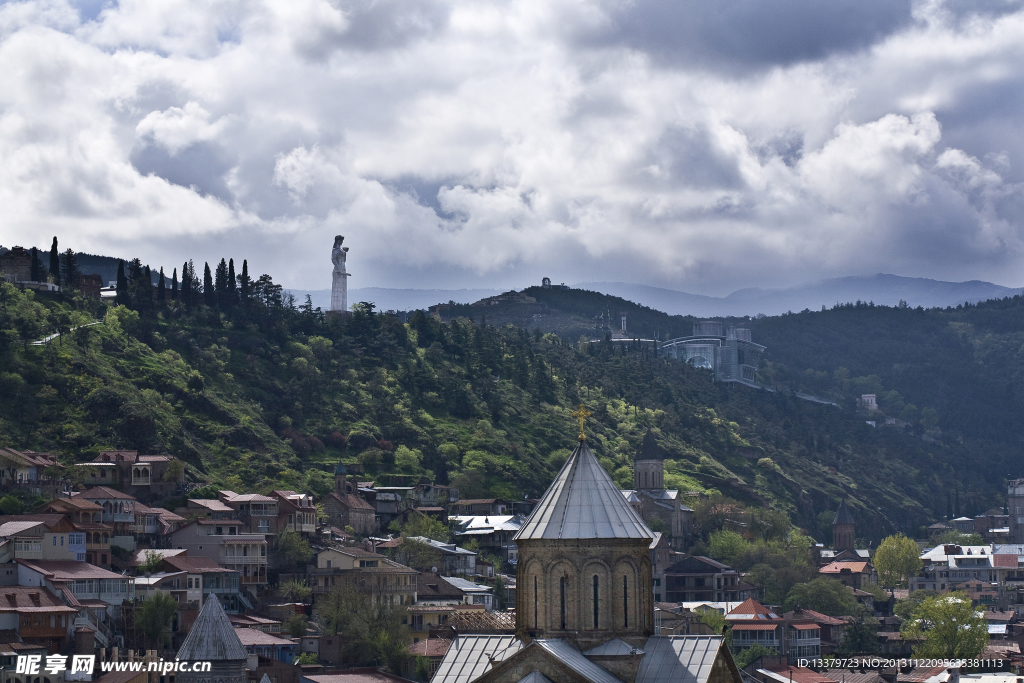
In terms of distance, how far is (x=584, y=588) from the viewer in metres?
41.1

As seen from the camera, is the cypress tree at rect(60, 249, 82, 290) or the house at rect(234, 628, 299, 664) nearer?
the house at rect(234, 628, 299, 664)

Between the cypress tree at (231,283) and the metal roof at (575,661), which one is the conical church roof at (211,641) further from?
the cypress tree at (231,283)

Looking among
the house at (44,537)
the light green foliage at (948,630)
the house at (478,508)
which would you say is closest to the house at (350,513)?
the house at (478,508)

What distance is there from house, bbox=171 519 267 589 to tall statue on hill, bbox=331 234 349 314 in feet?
210

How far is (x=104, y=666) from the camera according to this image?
240 ft

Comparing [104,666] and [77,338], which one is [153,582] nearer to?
[104,666]

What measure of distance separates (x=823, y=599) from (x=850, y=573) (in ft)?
61.8

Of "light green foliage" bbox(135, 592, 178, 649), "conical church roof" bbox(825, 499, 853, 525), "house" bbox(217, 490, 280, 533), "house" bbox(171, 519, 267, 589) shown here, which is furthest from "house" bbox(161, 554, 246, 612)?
"conical church roof" bbox(825, 499, 853, 525)

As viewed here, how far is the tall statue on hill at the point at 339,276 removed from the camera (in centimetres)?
15700

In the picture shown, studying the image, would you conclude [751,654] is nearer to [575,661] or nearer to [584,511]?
[584,511]

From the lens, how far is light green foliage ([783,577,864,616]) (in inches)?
4769

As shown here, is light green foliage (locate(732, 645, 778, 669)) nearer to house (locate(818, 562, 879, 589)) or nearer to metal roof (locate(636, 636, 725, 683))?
house (locate(818, 562, 879, 589))

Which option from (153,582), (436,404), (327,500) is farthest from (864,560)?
(153,582)

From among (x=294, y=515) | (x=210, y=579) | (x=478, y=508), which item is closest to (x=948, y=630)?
(x=478, y=508)
